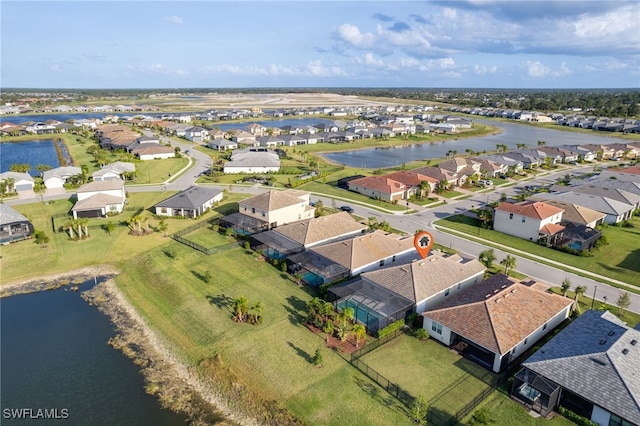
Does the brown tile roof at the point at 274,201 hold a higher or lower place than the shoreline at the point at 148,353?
higher

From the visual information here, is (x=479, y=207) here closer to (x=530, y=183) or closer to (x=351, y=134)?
(x=530, y=183)

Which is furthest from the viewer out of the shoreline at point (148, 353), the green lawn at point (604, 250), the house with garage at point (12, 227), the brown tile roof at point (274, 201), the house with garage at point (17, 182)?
the house with garage at point (17, 182)

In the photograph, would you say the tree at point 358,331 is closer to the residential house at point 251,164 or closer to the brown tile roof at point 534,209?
the brown tile roof at point 534,209

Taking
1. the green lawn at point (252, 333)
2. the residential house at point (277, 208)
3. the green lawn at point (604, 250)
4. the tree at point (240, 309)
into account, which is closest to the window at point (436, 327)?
the green lawn at point (252, 333)

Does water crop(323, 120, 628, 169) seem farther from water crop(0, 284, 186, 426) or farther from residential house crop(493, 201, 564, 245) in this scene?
water crop(0, 284, 186, 426)

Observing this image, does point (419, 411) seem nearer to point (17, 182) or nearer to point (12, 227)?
point (12, 227)

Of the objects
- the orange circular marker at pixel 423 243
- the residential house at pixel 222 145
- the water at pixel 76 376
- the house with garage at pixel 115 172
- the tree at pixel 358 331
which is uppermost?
the residential house at pixel 222 145

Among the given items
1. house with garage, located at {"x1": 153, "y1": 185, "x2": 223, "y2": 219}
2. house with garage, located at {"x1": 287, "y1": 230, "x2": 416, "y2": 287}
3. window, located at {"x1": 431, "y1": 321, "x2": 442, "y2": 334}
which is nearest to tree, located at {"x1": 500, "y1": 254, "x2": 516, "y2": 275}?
house with garage, located at {"x1": 287, "y1": 230, "x2": 416, "y2": 287}
